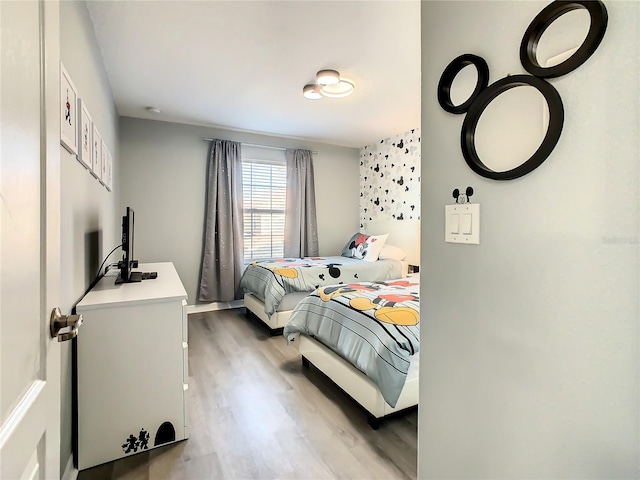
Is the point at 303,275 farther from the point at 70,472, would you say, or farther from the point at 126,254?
the point at 70,472

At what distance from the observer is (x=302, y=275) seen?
3.53 meters

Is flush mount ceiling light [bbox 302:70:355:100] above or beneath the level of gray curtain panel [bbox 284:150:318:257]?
above

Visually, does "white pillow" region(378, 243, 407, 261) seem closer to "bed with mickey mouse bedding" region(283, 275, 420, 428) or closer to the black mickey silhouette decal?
"bed with mickey mouse bedding" region(283, 275, 420, 428)

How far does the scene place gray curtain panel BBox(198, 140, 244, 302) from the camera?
13.6 feet

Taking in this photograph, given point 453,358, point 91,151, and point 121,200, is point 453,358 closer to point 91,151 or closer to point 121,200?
point 91,151

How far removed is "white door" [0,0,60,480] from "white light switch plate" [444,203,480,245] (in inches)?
39.3

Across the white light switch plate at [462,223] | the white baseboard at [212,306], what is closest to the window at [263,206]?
the white baseboard at [212,306]

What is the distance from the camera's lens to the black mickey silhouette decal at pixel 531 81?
65cm

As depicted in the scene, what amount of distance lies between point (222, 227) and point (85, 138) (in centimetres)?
242

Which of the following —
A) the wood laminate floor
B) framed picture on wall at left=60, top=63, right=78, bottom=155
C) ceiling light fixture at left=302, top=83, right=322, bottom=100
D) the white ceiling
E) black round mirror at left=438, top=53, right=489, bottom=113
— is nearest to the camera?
black round mirror at left=438, top=53, right=489, bottom=113

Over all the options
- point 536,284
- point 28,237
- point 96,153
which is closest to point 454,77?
point 536,284

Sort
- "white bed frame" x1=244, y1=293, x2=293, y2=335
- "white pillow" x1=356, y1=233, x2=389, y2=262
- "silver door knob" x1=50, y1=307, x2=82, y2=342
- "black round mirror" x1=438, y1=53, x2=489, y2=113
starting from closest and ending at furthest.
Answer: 1. "silver door knob" x1=50, y1=307, x2=82, y2=342
2. "black round mirror" x1=438, y1=53, x2=489, y2=113
3. "white bed frame" x1=244, y1=293, x2=293, y2=335
4. "white pillow" x1=356, y1=233, x2=389, y2=262

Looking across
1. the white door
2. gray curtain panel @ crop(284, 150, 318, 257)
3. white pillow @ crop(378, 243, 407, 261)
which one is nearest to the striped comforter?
the white door

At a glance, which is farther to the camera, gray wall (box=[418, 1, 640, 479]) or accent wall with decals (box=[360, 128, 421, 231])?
accent wall with decals (box=[360, 128, 421, 231])
